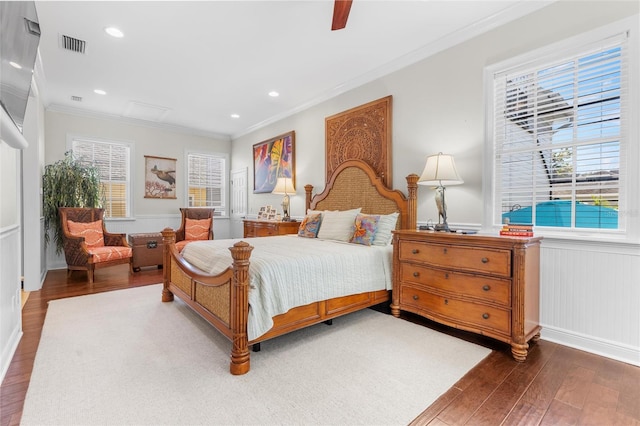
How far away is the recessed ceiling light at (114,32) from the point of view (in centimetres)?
299

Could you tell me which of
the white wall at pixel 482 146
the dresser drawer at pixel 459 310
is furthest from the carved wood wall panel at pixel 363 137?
the dresser drawer at pixel 459 310

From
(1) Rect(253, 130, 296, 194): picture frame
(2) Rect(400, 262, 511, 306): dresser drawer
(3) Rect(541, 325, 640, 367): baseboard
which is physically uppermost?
(1) Rect(253, 130, 296, 194): picture frame

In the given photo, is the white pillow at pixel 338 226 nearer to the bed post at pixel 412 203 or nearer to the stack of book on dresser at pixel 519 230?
the bed post at pixel 412 203

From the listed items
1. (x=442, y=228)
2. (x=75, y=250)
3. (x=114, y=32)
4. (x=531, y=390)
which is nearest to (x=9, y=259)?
(x=114, y=32)

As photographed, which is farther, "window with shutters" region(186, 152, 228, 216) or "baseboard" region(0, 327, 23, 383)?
"window with shutters" region(186, 152, 228, 216)

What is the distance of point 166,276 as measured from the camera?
11.4 ft

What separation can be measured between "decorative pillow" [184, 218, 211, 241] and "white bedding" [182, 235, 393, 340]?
259 cm

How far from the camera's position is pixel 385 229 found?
11.0 feet

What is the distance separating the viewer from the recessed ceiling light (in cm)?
299

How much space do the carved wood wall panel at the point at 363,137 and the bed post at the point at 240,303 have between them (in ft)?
7.58

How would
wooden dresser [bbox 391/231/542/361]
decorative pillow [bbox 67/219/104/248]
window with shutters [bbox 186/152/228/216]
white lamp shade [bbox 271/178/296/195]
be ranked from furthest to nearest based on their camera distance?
1. window with shutters [bbox 186/152/228/216]
2. white lamp shade [bbox 271/178/296/195]
3. decorative pillow [bbox 67/219/104/248]
4. wooden dresser [bbox 391/231/542/361]

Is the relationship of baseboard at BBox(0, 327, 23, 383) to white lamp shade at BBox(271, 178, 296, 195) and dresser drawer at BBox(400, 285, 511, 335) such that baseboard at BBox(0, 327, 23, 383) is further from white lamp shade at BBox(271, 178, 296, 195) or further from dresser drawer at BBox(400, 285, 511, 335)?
white lamp shade at BBox(271, 178, 296, 195)

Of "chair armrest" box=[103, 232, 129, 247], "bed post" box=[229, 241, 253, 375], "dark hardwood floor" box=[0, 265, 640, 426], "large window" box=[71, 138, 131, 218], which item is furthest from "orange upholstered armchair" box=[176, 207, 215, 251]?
"bed post" box=[229, 241, 253, 375]

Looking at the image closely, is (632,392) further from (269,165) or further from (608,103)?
(269,165)
